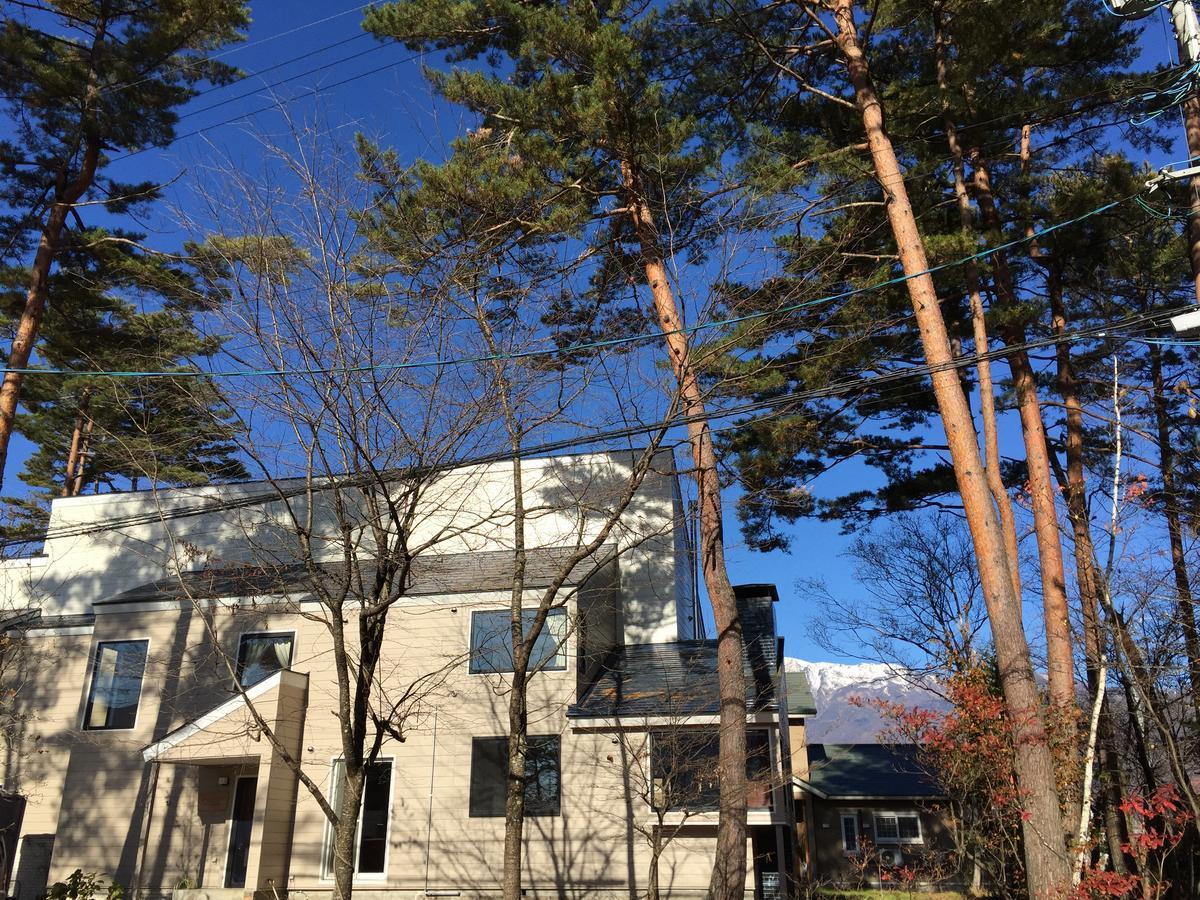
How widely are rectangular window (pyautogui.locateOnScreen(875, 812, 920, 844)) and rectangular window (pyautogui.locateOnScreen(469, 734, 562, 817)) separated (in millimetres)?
14784

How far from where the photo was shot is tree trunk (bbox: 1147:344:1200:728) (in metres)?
12.2

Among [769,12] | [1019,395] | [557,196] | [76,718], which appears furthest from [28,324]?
[1019,395]

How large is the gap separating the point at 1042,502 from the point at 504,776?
31.1ft

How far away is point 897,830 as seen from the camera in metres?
25.7

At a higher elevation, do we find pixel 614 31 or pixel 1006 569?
pixel 614 31

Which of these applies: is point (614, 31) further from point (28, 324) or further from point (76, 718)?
point (76, 718)

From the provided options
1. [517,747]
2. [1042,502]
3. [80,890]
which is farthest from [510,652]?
[1042,502]

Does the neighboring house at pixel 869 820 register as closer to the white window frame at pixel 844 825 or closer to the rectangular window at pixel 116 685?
the white window frame at pixel 844 825

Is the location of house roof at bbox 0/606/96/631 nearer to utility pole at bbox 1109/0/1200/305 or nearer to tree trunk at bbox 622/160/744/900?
tree trunk at bbox 622/160/744/900

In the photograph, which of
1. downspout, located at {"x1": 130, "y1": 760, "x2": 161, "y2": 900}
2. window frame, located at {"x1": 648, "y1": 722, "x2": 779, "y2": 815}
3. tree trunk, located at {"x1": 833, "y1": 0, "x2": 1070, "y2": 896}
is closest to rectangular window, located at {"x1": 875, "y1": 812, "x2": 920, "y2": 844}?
window frame, located at {"x1": 648, "y1": 722, "x2": 779, "y2": 815}

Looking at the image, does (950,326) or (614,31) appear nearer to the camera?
(614,31)

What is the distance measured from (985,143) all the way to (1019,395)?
417 centimetres

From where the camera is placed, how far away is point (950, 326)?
52.7ft

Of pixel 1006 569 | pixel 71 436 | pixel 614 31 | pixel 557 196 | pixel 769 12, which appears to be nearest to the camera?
pixel 1006 569
